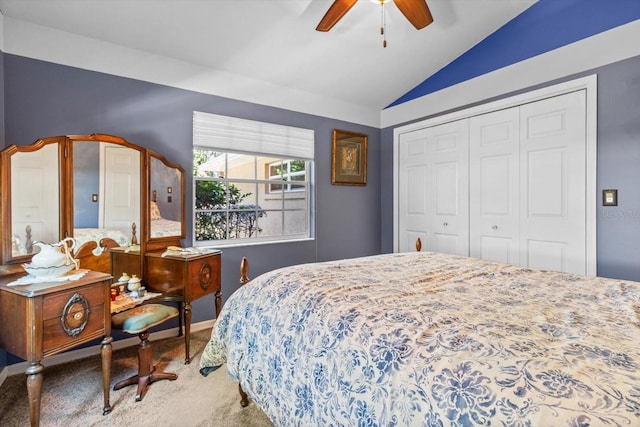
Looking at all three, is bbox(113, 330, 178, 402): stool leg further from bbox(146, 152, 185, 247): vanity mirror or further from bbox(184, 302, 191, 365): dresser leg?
bbox(146, 152, 185, 247): vanity mirror

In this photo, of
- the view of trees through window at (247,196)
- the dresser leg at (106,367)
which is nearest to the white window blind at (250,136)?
the view of trees through window at (247,196)

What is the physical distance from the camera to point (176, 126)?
2.84 m

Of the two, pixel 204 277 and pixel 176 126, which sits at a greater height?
pixel 176 126

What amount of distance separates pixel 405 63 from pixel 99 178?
308cm

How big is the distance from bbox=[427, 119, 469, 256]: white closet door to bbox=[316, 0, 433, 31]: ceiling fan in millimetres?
1617

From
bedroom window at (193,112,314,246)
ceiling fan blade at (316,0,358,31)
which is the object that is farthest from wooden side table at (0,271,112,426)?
ceiling fan blade at (316,0,358,31)

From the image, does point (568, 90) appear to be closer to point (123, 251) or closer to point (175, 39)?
point (175, 39)

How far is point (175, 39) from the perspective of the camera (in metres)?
2.56

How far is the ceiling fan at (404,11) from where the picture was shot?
1.91m

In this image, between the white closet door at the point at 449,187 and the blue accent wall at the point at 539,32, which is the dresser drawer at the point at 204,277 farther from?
the blue accent wall at the point at 539,32

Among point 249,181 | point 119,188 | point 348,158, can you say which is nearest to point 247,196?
point 249,181

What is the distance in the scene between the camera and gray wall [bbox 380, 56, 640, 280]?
235 cm

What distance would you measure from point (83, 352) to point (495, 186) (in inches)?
153

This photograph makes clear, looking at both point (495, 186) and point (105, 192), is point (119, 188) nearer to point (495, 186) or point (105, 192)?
point (105, 192)
